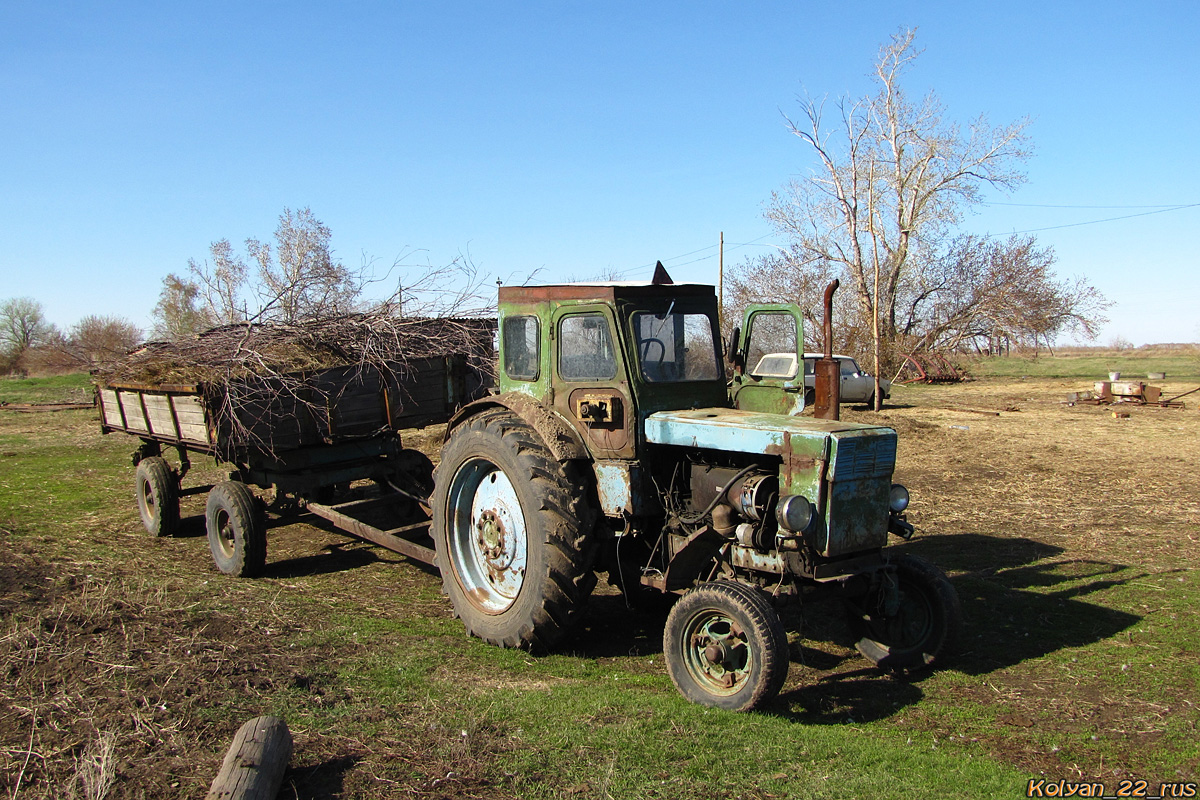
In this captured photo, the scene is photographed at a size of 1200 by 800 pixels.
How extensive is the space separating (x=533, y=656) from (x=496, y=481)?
128 cm

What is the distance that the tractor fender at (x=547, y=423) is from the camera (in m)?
5.35

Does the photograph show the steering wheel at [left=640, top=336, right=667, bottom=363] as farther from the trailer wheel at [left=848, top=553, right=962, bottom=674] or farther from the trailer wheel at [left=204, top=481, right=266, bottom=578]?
the trailer wheel at [left=204, top=481, right=266, bottom=578]

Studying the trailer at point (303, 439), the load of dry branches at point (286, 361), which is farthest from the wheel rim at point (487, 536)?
the load of dry branches at point (286, 361)

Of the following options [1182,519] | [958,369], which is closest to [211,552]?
[1182,519]

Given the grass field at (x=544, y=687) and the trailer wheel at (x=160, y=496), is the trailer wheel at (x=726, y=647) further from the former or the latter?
the trailer wheel at (x=160, y=496)

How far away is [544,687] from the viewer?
4844 millimetres

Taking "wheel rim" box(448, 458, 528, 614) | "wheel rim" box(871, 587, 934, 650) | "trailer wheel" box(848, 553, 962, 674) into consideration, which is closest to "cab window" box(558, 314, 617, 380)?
"wheel rim" box(448, 458, 528, 614)

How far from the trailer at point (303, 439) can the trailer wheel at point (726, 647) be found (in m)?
2.51

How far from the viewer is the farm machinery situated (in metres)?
4.69

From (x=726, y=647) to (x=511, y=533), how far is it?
1906 millimetres

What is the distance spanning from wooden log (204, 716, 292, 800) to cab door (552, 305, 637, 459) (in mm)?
2573

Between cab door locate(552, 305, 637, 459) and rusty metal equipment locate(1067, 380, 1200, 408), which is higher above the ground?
cab door locate(552, 305, 637, 459)

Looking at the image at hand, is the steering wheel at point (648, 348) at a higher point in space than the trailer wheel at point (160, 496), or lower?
higher

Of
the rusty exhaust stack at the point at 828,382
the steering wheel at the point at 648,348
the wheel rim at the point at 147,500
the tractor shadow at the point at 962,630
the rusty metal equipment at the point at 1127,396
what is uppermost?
the steering wheel at the point at 648,348
